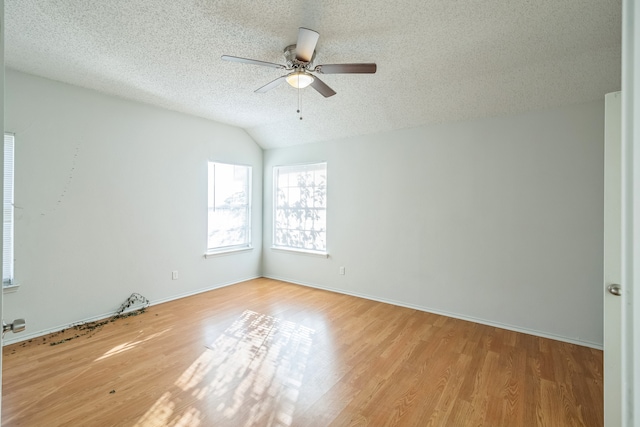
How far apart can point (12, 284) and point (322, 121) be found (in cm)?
385

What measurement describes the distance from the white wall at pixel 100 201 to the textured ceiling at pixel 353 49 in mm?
362

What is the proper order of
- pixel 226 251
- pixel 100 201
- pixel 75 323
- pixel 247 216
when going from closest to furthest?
pixel 75 323, pixel 100 201, pixel 226 251, pixel 247 216

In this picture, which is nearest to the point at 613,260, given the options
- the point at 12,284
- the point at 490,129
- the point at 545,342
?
the point at 545,342

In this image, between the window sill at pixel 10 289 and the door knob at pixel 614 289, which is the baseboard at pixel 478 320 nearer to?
the door knob at pixel 614 289

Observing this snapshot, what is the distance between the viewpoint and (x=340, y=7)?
2043 millimetres

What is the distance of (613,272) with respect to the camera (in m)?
1.64

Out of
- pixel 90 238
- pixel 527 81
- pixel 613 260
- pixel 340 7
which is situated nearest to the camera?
pixel 613 260

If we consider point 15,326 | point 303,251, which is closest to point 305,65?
point 15,326

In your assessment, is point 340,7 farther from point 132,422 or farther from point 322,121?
point 132,422

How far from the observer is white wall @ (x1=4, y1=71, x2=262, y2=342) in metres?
2.97

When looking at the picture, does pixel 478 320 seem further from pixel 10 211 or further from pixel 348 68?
pixel 10 211

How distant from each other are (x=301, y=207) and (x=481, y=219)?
2.73 m

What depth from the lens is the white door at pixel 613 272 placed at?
1.62 metres

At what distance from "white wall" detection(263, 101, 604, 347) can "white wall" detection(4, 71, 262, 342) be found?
2.09m
